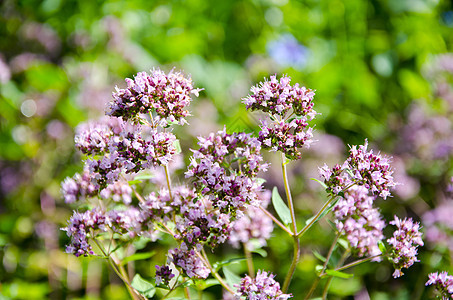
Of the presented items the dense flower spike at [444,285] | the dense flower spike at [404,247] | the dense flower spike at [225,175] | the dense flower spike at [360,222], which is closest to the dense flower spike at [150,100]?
the dense flower spike at [225,175]

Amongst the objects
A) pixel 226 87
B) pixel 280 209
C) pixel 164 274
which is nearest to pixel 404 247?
pixel 280 209

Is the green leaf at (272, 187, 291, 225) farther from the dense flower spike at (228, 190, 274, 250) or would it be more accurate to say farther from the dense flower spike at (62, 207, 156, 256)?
the dense flower spike at (62, 207, 156, 256)

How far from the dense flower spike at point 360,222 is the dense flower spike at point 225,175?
0.37 meters

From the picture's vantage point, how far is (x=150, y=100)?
129 centimetres

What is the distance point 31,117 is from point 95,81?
0.62 m

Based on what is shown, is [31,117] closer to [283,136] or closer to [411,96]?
[283,136]

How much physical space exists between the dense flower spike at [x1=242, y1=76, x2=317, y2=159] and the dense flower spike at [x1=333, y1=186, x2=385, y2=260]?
0.99 ft

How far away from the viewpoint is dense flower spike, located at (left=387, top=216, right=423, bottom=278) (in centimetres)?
135

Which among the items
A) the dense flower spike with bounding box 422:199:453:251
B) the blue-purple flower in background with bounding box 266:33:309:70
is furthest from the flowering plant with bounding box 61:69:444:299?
the blue-purple flower in background with bounding box 266:33:309:70

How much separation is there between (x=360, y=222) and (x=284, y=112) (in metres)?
0.50

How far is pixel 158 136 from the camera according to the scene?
126 centimetres

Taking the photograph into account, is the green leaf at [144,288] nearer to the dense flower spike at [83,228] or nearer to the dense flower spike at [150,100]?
the dense flower spike at [83,228]

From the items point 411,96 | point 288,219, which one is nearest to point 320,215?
point 288,219

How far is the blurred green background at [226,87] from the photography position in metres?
2.85
